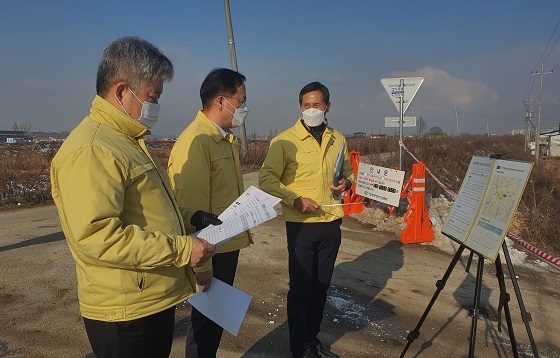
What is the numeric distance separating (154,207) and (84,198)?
31cm

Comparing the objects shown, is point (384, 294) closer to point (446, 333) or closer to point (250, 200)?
point (446, 333)

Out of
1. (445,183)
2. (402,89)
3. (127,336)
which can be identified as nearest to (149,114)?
(127,336)

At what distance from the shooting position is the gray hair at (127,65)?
174 centimetres

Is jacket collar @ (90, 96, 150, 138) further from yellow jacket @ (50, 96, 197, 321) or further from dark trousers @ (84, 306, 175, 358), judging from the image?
dark trousers @ (84, 306, 175, 358)

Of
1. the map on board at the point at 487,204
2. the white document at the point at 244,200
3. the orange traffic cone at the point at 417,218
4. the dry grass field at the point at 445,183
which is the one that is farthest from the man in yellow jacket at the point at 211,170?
the orange traffic cone at the point at 417,218

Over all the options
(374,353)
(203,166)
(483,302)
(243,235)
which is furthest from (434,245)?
(203,166)

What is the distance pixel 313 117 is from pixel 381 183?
414 centimetres

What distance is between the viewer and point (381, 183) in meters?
7.27

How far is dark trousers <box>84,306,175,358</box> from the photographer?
1.72 metres

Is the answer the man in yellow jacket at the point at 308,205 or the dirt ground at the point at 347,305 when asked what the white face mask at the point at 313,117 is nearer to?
the man in yellow jacket at the point at 308,205

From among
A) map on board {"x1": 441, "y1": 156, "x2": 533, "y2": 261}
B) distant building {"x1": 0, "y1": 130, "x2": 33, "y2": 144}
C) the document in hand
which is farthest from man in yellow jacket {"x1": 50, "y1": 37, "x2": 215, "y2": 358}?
distant building {"x1": 0, "y1": 130, "x2": 33, "y2": 144}

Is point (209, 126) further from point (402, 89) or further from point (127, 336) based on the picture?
point (402, 89)

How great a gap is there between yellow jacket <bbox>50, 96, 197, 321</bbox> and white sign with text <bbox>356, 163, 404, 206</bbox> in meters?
5.58

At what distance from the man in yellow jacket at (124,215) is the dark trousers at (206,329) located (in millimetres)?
662
